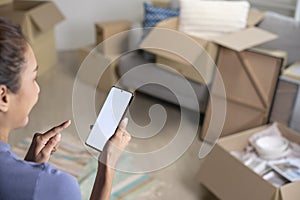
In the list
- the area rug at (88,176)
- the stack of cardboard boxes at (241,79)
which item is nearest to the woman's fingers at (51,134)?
the area rug at (88,176)

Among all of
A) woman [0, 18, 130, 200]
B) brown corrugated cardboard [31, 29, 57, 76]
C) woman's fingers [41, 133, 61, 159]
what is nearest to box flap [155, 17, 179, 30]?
brown corrugated cardboard [31, 29, 57, 76]

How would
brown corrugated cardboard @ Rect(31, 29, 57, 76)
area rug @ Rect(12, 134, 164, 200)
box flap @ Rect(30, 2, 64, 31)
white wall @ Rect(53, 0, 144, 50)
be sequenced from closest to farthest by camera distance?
area rug @ Rect(12, 134, 164, 200), box flap @ Rect(30, 2, 64, 31), brown corrugated cardboard @ Rect(31, 29, 57, 76), white wall @ Rect(53, 0, 144, 50)

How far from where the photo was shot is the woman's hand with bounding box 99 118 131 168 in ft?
3.09

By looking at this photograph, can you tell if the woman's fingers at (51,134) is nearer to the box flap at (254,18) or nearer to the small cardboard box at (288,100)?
the small cardboard box at (288,100)

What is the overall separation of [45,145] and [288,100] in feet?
5.08

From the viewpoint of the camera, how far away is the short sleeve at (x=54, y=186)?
738 millimetres

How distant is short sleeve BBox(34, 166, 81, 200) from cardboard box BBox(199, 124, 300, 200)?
1.07 metres

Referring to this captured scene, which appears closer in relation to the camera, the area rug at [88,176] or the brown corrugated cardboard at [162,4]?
the area rug at [88,176]

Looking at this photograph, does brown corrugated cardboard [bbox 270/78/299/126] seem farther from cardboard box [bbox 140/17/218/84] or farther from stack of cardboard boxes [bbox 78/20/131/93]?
stack of cardboard boxes [bbox 78/20/131/93]

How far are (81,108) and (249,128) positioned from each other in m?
1.35

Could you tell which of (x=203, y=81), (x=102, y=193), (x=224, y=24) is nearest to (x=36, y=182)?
(x=102, y=193)

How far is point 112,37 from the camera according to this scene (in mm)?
2992

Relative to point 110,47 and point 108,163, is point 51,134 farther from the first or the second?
point 110,47

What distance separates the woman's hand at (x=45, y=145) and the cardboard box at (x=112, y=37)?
187 cm
